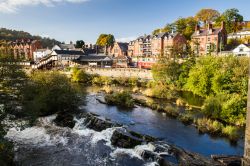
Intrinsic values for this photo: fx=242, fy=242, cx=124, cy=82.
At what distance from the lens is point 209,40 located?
197 feet

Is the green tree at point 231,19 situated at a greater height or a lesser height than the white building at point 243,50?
greater

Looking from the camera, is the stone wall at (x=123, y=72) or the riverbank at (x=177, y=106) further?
the stone wall at (x=123, y=72)

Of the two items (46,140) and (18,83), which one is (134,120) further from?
(18,83)

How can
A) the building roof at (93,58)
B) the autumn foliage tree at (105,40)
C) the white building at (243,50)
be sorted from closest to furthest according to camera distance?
the white building at (243,50)
the building roof at (93,58)
the autumn foliage tree at (105,40)

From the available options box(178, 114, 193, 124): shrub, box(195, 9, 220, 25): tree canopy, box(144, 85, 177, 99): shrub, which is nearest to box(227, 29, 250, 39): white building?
box(195, 9, 220, 25): tree canopy

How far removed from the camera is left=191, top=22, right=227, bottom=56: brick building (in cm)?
5819

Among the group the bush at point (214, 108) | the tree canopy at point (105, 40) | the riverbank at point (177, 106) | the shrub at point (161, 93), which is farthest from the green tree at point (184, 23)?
the bush at point (214, 108)

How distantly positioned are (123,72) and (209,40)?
2433 centimetres

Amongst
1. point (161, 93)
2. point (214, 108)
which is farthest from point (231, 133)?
point (161, 93)

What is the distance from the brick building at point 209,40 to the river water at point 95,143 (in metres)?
40.5

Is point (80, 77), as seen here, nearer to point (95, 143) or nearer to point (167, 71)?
point (167, 71)

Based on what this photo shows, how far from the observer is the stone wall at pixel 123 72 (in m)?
47.3

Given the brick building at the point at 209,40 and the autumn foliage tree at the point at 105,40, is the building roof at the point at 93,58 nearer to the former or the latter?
the brick building at the point at 209,40

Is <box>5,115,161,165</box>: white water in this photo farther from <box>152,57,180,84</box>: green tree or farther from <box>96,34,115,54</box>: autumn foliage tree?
<box>96,34,115,54</box>: autumn foliage tree
